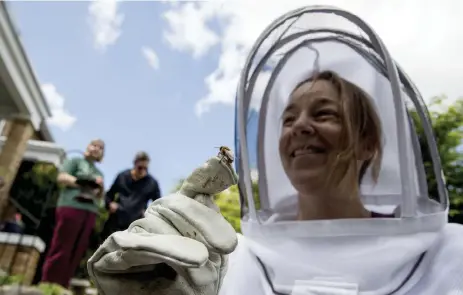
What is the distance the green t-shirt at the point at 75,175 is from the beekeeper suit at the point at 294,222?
1.98 m

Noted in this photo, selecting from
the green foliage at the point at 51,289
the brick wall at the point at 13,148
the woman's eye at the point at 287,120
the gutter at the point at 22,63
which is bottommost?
the green foliage at the point at 51,289

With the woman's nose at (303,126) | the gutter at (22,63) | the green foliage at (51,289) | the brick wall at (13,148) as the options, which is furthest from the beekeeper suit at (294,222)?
the brick wall at (13,148)

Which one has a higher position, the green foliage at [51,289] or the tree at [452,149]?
the tree at [452,149]

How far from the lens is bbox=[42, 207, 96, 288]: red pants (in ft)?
10.8

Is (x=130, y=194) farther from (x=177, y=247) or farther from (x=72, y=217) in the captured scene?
(x=177, y=247)

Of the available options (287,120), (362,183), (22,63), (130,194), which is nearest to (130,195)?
(130,194)

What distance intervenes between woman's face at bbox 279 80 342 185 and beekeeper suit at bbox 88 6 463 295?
18 cm

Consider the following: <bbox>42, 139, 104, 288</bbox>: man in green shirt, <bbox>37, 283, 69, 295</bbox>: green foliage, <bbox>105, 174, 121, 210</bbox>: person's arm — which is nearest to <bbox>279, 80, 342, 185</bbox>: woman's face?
<bbox>42, 139, 104, 288</bbox>: man in green shirt

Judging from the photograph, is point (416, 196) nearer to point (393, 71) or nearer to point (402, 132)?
point (402, 132)

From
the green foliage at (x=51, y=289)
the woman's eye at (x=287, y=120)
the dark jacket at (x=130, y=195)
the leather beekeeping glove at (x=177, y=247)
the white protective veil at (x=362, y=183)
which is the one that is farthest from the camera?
the dark jacket at (x=130, y=195)

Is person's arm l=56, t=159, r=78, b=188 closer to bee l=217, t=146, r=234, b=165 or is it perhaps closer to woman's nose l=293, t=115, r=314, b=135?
woman's nose l=293, t=115, r=314, b=135

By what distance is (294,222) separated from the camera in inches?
53.0

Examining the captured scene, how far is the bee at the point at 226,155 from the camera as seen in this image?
3.02 feet

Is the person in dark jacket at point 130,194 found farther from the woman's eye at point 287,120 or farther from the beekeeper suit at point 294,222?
the woman's eye at point 287,120
